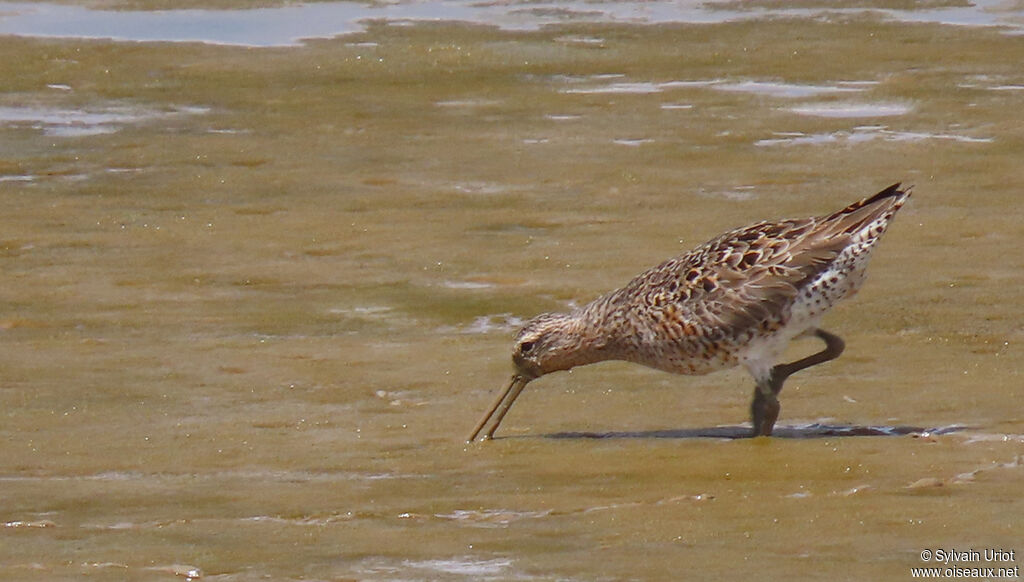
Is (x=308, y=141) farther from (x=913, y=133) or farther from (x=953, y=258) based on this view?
(x=953, y=258)

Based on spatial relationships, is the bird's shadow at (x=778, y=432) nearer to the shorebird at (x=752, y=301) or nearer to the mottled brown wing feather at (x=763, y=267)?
the shorebird at (x=752, y=301)

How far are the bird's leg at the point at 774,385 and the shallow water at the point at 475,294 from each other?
0.32ft

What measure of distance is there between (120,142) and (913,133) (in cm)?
556

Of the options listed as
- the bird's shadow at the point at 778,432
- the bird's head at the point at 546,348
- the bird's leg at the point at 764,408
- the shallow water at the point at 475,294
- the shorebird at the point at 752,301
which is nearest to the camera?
the shallow water at the point at 475,294

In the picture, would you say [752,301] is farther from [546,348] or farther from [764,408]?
[546,348]

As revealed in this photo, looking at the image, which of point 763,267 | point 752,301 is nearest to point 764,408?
point 752,301

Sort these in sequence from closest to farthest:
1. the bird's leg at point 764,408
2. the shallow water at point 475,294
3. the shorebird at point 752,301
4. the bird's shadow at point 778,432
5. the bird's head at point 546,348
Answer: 1. the shallow water at point 475,294
2. the bird's shadow at point 778,432
3. the bird's leg at point 764,408
4. the shorebird at point 752,301
5. the bird's head at point 546,348

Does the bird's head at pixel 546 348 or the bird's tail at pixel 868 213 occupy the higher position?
the bird's tail at pixel 868 213

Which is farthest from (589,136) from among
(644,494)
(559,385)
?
(644,494)

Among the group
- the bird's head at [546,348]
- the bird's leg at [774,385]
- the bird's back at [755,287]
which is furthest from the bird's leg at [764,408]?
the bird's head at [546,348]

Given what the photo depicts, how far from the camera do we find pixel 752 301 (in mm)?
8344

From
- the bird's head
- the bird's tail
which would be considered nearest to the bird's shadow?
the bird's head

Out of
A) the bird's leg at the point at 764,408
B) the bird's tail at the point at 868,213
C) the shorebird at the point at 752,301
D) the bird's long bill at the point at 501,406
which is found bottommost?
the bird's long bill at the point at 501,406

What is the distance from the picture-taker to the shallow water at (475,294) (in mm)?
6770
